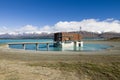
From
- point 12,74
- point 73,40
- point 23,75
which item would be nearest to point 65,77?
point 23,75

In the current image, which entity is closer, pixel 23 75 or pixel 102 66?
pixel 23 75

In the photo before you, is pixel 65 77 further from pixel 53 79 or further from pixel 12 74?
pixel 12 74

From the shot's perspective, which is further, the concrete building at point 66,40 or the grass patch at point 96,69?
the concrete building at point 66,40

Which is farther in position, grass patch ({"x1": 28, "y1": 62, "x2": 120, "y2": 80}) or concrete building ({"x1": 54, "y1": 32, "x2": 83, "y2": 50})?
concrete building ({"x1": 54, "y1": 32, "x2": 83, "y2": 50})

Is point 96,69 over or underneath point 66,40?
underneath

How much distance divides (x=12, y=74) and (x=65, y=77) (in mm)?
5089

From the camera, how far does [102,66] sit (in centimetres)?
2164

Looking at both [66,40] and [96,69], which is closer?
[96,69]

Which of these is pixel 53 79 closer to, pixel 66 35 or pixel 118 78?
pixel 118 78

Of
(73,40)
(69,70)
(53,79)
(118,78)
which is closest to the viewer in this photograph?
(53,79)

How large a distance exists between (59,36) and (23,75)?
78445 mm

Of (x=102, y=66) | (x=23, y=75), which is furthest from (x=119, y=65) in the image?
(x=23, y=75)

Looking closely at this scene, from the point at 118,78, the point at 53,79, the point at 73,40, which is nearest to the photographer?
the point at 53,79

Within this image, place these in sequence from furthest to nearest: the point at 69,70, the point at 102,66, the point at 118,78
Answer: the point at 102,66 → the point at 69,70 → the point at 118,78
